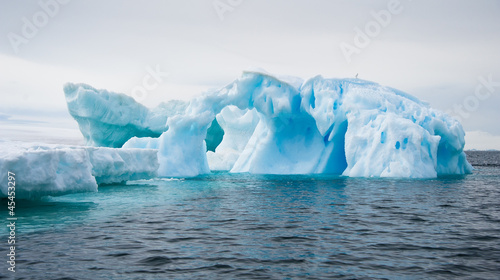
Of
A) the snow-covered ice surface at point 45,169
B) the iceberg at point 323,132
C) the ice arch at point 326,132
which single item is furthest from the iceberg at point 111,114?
the snow-covered ice surface at point 45,169

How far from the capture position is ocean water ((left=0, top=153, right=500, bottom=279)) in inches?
248

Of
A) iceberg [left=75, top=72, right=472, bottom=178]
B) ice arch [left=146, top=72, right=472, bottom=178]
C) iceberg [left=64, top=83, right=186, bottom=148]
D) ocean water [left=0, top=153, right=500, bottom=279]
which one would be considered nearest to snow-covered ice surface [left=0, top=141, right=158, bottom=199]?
ocean water [left=0, top=153, right=500, bottom=279]

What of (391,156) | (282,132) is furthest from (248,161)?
(391,156)

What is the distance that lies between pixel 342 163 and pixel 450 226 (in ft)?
70.8

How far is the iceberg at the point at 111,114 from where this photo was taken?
29.3 m

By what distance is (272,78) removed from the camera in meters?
28.4

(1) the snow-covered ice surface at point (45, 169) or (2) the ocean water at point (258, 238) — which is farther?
(1) the snow-covered ice surface at point (45, 169)

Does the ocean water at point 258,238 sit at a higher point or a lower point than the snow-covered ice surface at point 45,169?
lower

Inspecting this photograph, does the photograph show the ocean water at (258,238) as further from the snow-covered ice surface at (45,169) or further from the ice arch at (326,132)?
the ice arch at (326,132)

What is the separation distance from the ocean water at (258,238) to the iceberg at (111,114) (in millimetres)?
16586

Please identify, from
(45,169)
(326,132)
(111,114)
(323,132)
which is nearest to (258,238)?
(45,169)

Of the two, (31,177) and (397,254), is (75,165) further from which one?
(397,254)

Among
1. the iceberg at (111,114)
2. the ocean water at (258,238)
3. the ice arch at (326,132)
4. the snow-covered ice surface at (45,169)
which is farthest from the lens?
the iceberg at (111,114)

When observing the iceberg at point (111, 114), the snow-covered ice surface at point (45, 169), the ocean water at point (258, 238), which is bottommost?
the ocean water at point (258, 238)
